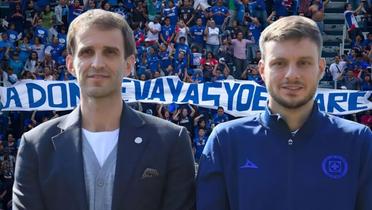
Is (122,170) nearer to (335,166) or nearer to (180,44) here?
(335,166)

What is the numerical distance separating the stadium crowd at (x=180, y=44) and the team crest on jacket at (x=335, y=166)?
1129cm

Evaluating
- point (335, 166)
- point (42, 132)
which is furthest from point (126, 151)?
point (335, 166)

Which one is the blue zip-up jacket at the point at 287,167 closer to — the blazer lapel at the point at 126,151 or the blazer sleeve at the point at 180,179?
the blazer sleeve at the point at 180,179

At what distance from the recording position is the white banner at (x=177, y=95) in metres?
14.8

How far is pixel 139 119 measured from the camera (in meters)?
3.40

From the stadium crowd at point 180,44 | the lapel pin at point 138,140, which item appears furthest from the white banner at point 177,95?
the lapel pin at point 138,140

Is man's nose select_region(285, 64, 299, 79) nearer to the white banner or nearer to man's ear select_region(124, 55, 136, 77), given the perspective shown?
man's ear select_region(124, 55, 136, 77)

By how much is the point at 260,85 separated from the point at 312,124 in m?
12.1

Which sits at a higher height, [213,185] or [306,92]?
[306,92]

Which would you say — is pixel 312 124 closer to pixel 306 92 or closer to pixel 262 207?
pixel 306 92

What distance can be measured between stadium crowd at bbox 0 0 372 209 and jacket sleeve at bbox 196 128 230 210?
11.2m

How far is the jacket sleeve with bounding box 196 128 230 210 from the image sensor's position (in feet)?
10.4

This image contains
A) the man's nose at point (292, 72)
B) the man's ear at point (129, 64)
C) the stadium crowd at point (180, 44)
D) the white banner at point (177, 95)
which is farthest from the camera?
the stadium crowd at point (180, 44)

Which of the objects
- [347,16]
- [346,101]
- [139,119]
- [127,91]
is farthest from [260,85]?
[139,119]
